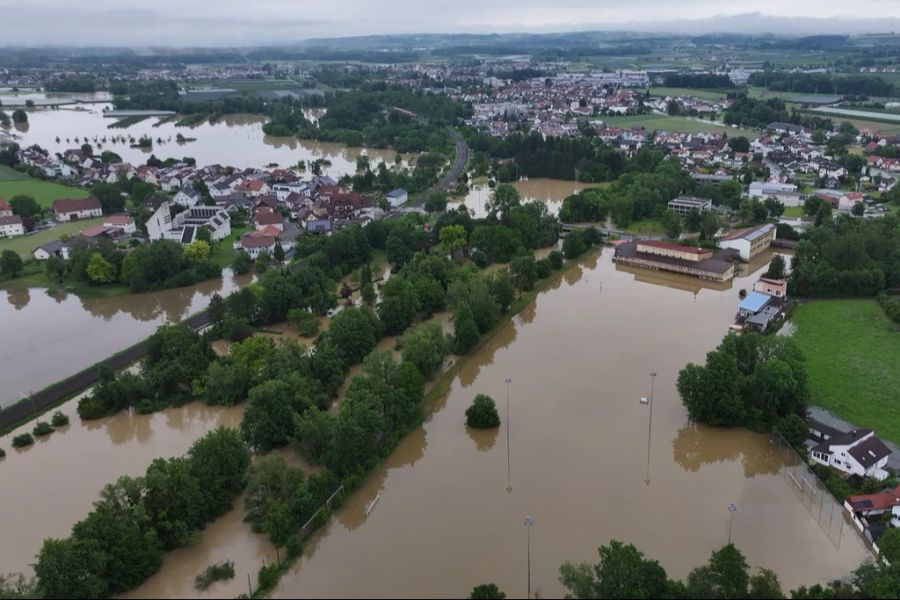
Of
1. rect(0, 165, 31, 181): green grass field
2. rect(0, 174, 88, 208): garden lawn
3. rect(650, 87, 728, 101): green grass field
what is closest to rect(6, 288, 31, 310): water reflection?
rect(0, 174, 88, 208): garden lawn

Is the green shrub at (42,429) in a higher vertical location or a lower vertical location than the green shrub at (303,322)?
lower

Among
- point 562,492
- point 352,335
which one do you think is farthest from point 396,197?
point 562,492

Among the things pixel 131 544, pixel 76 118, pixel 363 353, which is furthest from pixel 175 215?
pixel 76 118

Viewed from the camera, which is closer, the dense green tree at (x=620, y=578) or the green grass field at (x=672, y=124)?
the dense green tree at (x=620, y=578)

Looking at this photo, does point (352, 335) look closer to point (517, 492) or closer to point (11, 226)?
point (517, 492)

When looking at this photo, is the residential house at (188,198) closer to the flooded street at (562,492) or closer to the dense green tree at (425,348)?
the dense green tree at (425,348)

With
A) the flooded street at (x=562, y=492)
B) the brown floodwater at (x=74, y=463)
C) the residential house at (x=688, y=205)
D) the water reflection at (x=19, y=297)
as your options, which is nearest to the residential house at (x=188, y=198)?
the water reflection at (x=19, y=297)
